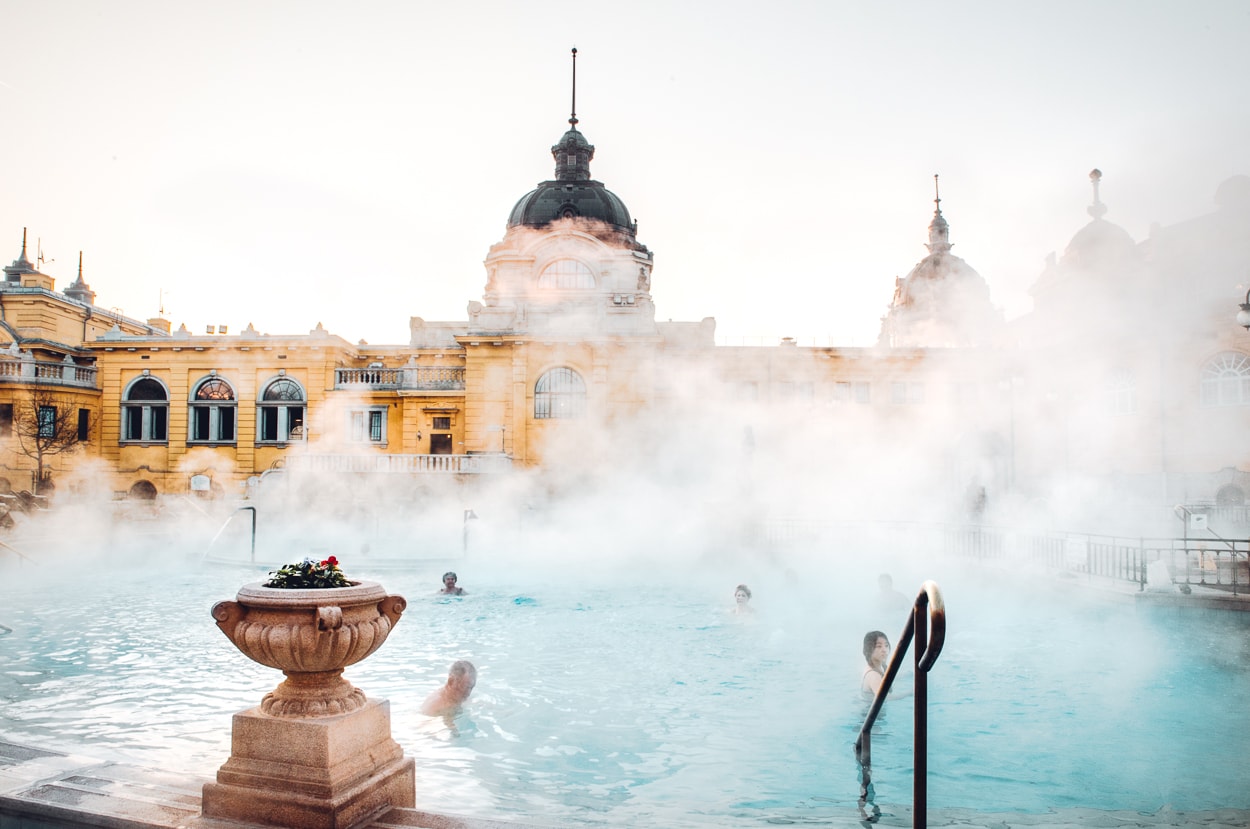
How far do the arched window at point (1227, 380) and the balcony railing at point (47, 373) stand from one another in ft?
141

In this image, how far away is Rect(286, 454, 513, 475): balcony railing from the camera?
2527cm

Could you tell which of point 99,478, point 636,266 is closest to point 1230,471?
point 636,266

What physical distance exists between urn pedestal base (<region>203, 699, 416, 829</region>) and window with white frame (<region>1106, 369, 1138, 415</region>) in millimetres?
29407

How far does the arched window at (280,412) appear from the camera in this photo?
31922 mm

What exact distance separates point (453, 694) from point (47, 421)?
1239 inches

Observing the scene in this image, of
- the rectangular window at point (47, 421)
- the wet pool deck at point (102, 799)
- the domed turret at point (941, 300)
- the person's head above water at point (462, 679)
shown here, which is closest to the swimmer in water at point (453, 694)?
the person's head above water at point (462, 679)

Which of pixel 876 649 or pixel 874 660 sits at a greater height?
pixel 876 649

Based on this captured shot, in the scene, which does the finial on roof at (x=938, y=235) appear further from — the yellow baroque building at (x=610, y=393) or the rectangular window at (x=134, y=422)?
the rectangular window at (x=134, y=422)

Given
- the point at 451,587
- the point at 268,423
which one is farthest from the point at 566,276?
the point at 451,587

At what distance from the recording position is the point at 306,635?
3.78 m

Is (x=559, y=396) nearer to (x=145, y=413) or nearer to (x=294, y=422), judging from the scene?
(x=294, y=422)

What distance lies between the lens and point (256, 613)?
12.7 feet

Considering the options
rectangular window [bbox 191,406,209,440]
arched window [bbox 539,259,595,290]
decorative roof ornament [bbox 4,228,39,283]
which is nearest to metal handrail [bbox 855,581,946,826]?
arched window [bbox 539,259,595,290]

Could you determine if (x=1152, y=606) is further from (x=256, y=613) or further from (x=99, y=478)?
(x=99, y=478)
